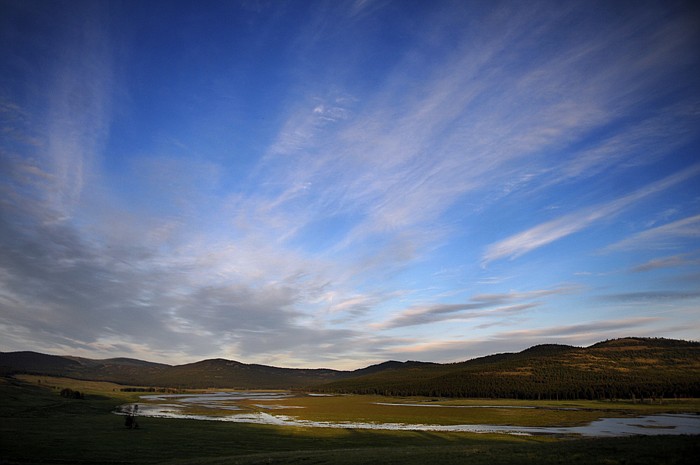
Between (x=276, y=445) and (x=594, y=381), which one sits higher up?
(x=594, y=381)

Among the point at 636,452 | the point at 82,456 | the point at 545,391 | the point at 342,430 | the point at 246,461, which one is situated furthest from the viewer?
the point at 545,391

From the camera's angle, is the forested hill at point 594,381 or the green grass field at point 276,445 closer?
the green grass field at point 276,445

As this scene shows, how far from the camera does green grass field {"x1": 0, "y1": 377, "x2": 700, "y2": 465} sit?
21.4 m

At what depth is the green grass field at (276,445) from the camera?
2144 cm

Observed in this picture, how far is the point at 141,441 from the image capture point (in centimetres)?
4475

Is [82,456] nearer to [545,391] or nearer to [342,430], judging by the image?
[342,430]

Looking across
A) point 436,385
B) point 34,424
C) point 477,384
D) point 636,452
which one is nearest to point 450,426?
point 636,452

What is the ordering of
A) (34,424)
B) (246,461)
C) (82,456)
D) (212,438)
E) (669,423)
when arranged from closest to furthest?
(246,461)
(82,456)
(212,438)
(34,424)
(669,423)

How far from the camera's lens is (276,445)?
4444 centimetres

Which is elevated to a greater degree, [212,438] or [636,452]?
[636,452]

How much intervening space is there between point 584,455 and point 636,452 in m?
2.35

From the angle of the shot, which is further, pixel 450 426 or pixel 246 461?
pixel 450 426

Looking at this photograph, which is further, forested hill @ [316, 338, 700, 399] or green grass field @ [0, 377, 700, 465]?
forested hill @ [316, 338, 700, 399]

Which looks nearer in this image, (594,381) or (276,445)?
(276,445)
